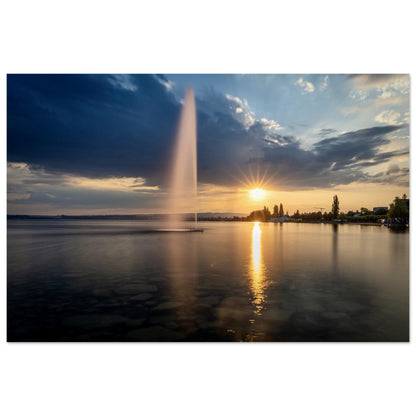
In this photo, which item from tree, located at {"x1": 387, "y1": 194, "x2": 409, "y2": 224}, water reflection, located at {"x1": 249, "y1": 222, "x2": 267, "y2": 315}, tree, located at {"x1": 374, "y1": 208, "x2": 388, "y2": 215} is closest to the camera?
water reflection, located at {"x1": 249, "y1": 222, "x2": 267, "y2": 315}

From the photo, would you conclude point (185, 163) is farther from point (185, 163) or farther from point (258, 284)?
point (258, 284)

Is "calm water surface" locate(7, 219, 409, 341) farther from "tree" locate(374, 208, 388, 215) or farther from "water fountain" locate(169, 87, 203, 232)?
"tree" locate(374, 208, 388, 215)

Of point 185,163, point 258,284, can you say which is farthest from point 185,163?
point 258,284

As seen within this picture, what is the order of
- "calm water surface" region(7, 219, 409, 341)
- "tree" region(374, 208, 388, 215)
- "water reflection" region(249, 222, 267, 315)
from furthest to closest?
"tree" region(374, 208, 388, 215)
"water reflection" region(249, 222, 267, 315)
"calm water surface" region(7, 219, 409, 341)

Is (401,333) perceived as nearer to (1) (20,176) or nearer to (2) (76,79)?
(2) (76,79)

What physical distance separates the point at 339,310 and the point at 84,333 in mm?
8800

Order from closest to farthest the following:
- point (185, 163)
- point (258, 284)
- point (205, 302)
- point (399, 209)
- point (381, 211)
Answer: point (205, 302) < point (258, 284) < point (185, 163) < point (399, 209) < point (381, 211)

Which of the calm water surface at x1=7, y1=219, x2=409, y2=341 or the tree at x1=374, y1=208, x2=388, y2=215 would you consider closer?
the calm water surface at x1=7, y1=219, x2=409, y2=341

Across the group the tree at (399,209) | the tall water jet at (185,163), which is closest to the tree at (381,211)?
the tree at (399,209)

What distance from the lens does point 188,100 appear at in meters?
13.5

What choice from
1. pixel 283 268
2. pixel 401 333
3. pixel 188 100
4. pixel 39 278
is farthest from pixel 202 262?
pixel 401 333

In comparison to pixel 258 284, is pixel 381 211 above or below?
above

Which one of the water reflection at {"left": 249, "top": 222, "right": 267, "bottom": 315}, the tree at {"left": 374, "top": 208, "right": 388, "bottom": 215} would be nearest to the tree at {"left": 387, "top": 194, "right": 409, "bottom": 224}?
the water reflection at {"left": 249, "top": 222, "right": 267, "bottom": 315}

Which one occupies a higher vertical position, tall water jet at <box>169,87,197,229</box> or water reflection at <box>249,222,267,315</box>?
tall water jet at <box>169,87,197,229</box>
